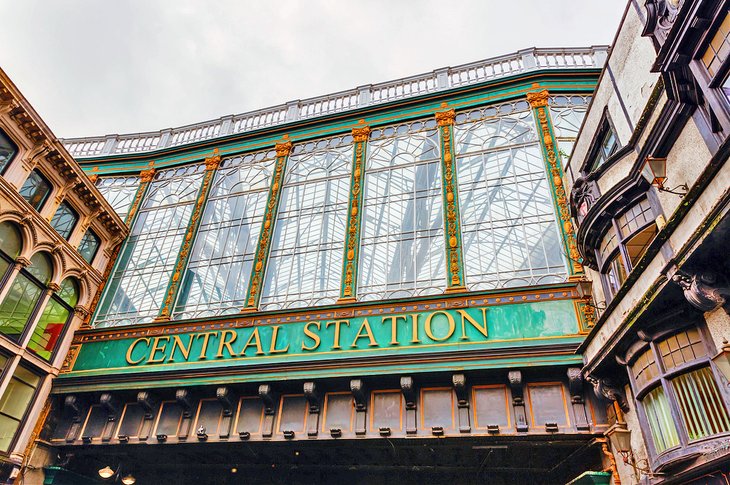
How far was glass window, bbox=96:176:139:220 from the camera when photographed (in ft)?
60.7

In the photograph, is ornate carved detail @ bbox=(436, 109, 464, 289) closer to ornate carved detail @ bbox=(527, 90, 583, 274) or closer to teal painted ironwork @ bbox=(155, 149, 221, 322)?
ornate carved detail @ bbox=(527, 90, 583, 274)

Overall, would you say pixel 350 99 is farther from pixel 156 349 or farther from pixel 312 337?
pixel 156 349

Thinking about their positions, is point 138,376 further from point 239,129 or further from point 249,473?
point 239,129

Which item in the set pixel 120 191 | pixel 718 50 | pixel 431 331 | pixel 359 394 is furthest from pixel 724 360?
pixel 120 191

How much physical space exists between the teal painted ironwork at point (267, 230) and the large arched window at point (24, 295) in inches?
243

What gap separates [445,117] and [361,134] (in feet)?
9.68

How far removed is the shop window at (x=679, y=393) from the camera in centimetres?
644

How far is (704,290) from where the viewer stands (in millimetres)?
6066

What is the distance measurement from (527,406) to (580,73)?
1112cm

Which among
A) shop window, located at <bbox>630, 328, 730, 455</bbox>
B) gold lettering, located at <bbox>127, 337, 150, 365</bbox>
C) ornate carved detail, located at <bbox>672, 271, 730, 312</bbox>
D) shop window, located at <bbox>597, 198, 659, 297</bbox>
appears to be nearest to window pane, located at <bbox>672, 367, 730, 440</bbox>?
shop window, located at <bbox>630, 328, 730, 455</bbox>

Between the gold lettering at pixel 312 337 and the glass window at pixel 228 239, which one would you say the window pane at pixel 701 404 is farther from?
the glass window at pixel 228 239

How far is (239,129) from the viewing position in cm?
1941

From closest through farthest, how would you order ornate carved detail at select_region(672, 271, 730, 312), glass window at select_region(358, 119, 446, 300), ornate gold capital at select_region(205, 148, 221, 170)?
ornate carved detail at select_region(672, 271, 730, 312) < glass window at select_region(358, 119, 446, 300) < ornate gold capital at select_region(205, 148, 221, 170)

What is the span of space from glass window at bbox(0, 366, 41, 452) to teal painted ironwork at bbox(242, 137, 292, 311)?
6.14 meters
